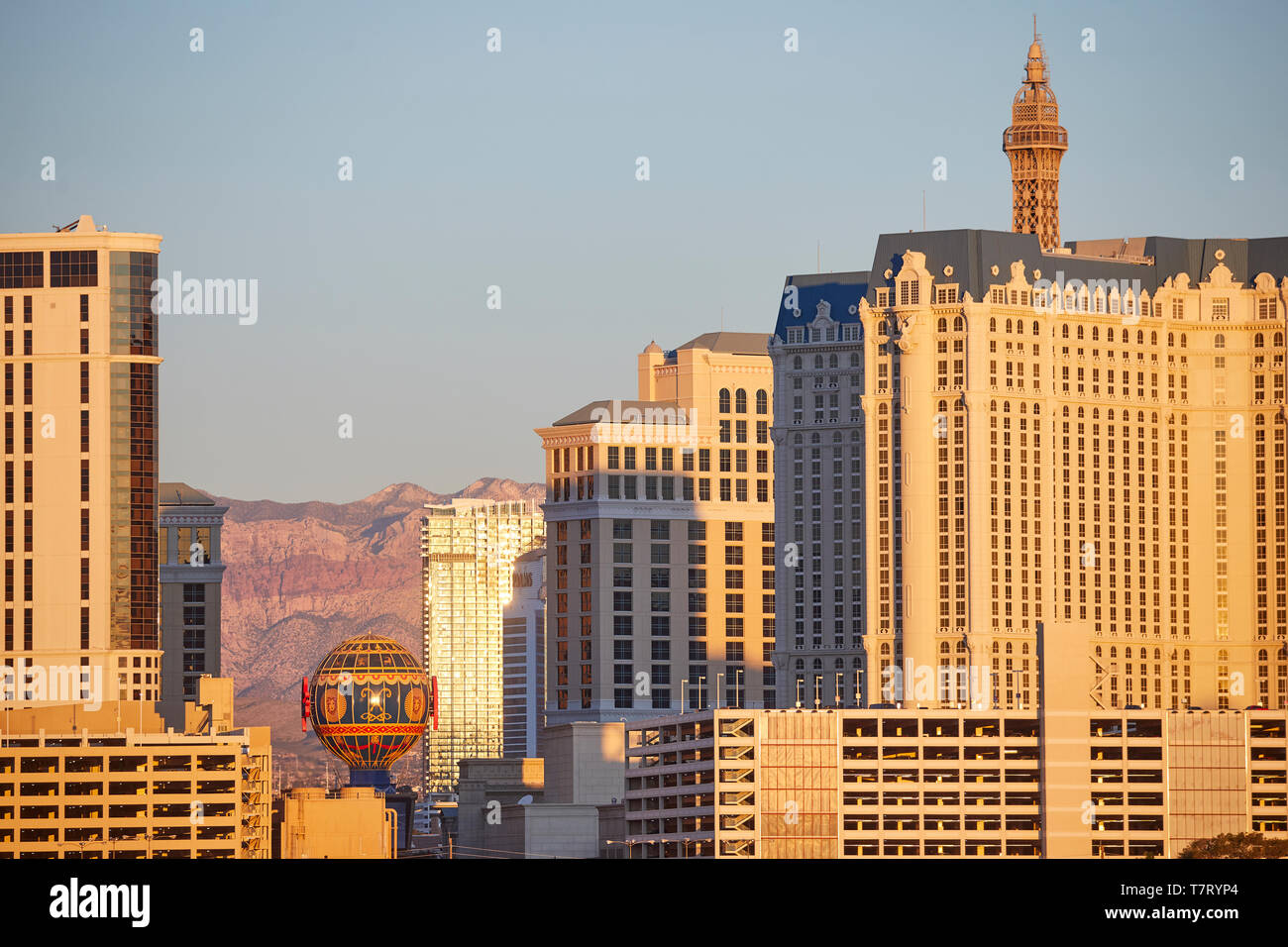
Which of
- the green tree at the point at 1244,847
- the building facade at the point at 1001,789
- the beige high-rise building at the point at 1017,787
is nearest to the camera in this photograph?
the green tree at the point at 1244,847

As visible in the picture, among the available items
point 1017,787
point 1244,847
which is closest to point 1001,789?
point 1017,787

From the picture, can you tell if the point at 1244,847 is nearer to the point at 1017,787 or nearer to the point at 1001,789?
the point at 1017,787

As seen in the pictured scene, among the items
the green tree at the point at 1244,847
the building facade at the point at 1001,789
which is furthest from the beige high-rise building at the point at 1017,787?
the green tree at the point at 1244,847

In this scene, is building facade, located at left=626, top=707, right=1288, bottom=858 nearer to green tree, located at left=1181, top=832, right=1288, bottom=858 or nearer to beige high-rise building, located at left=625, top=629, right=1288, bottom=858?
beige high-rise building, located at left=625, top=629, right=1288, bottom=858

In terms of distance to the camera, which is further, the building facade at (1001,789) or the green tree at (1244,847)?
the building facade at (1001,789)

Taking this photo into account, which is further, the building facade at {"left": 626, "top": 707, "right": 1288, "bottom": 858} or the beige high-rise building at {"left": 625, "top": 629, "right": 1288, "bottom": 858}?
the beige high-rise building at {"left": 625, "top": 629, "right": 1288, "bottom": 858}

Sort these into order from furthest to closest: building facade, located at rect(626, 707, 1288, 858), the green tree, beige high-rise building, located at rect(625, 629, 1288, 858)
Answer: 1. beige high-rise building, located at rect(625, 629, 1288, 858)
2. building facade, located at rect(626, 707, 1288, 858)
3. the green tree

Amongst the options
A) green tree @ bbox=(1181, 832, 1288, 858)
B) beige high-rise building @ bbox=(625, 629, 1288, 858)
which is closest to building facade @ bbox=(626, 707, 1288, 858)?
beige high-rise building @ bbox=(625, 629, 1288, 858)

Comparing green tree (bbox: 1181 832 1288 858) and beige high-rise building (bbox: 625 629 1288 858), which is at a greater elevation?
beige high-rise building (bbox: 625 629 1288 858)

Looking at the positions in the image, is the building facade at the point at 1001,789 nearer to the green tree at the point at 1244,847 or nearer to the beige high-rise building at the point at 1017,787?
the beige high-rise building at the point at 1017,787
